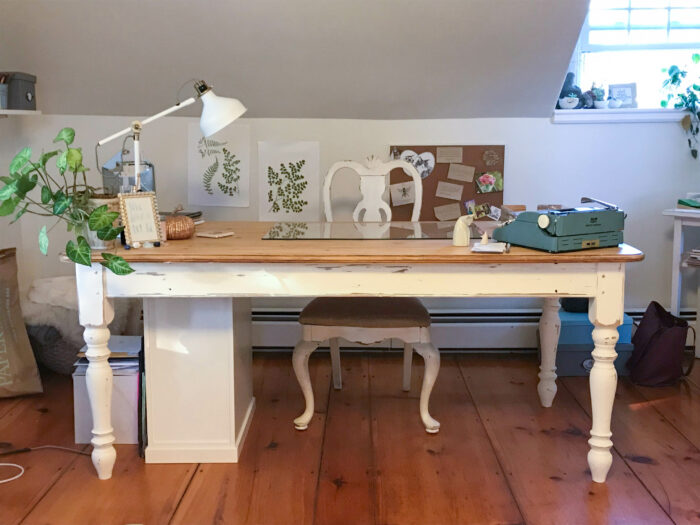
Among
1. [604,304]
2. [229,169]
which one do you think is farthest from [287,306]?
[604,304]

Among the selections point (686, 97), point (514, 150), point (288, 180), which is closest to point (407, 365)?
point (288, 180)

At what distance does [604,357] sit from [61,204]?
1.70 m

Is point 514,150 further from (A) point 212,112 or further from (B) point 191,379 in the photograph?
→ (B) point 191,379

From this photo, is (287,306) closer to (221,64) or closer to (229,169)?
(229,169)

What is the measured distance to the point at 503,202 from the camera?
3799 millimetres

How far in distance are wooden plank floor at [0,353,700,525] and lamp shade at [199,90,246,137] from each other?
113 cm

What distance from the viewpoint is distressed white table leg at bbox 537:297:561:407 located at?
303 cm

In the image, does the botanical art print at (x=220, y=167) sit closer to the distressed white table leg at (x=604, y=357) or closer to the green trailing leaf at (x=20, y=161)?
the green trailing leaf at (x=20, y=161)

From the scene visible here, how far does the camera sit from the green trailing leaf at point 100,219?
227cm

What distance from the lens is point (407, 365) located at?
10.7 ft

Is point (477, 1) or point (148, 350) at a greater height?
point (477, 1)

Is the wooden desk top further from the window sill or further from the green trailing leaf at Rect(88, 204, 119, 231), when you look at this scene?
the window sill

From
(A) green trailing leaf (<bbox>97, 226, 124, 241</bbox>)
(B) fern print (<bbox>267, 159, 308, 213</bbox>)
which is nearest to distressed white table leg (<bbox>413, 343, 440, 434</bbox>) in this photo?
(A) green trailing leaf (<bbox>97, 226, 124, 241</bbox>)

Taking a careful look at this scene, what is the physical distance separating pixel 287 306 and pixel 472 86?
138 cm
